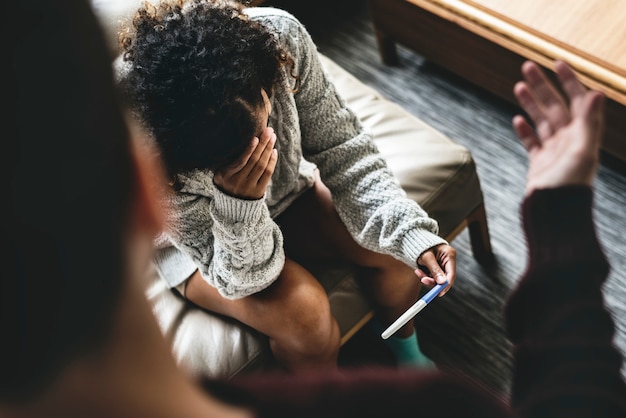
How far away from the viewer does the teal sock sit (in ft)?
4.41

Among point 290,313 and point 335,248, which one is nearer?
point 290,313

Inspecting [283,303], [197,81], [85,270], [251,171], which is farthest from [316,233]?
[85,270]

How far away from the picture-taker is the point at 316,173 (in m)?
1.26

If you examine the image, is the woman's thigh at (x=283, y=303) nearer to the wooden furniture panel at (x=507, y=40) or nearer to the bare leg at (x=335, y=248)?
the bare leg at (x=335, y=248)

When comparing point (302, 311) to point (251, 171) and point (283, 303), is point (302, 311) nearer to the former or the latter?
point (283, 303)

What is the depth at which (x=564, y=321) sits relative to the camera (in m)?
0.54

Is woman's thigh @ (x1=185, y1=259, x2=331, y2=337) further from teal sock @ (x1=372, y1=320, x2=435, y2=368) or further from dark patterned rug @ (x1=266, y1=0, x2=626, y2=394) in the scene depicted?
dark patterned rug @ (x1=266, y1=0, x2=626, y2=394)

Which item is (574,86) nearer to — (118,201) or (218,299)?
(118,201)

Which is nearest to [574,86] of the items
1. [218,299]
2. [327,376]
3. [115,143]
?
[327,376]

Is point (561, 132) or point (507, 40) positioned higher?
point (561, 132)

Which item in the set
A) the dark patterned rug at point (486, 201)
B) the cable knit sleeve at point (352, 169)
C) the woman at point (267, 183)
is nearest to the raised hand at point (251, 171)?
the woman at point (267, 183)

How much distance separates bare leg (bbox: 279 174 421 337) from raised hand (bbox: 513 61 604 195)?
1.75ft

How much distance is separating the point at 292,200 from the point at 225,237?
222 millimetres

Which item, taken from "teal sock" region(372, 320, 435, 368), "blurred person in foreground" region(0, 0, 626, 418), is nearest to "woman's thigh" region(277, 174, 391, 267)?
"teal sock" region(372, 320, 435, 368)
